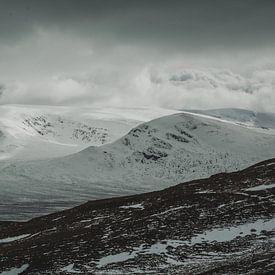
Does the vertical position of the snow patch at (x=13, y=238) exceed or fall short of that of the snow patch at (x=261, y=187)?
it falls short

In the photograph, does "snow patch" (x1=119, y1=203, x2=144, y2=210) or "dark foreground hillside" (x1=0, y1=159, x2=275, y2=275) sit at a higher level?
"dark foreground hillside" (x1=0, y1=159, x2=275, y2=275)

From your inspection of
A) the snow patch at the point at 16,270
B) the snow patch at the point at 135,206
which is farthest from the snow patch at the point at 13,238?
the snow patch at the point at 16,270

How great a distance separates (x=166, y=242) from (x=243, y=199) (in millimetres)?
13964

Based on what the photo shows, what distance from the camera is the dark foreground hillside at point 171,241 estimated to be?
39875 millimetres

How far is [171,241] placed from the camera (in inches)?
1794

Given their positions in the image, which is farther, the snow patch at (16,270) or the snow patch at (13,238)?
the snow patch at (13,238)

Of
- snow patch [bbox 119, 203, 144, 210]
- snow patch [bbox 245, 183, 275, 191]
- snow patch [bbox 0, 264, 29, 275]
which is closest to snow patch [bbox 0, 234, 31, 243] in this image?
snow patch [bbox 119, 203, 144, 210]

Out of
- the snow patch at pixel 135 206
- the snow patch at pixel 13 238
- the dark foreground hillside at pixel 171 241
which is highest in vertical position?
the dark foreground hillside at pixel 171 241

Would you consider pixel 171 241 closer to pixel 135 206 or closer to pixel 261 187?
pixel 261 187

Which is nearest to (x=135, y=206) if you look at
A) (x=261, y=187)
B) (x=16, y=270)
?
(x=261, y=187)

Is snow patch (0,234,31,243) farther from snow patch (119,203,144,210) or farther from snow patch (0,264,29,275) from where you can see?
snow patch (0,264,29,275)

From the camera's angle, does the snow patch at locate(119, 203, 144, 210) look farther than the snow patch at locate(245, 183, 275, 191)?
Yes

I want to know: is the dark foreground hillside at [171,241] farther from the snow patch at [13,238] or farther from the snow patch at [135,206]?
the snow patch at [135,206]

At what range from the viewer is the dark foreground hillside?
39.9 metres
